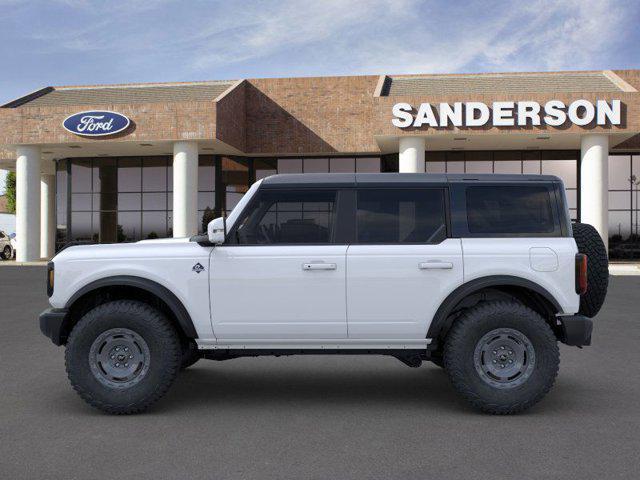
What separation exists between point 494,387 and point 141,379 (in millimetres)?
2987

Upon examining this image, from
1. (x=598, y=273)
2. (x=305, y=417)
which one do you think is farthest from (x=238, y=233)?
(x=598, y=273)

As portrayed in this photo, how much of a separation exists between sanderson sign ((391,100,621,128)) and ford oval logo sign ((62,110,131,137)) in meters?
12.8

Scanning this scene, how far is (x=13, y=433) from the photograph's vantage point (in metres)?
5.43

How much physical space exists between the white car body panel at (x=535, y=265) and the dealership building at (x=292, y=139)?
25859mm

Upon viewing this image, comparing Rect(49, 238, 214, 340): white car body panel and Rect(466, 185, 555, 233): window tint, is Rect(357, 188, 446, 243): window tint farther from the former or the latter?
Rect(49, 238, 214, 340): white car body panel

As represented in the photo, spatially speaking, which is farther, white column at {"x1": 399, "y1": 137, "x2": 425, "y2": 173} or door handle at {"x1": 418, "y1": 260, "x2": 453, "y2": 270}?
white column at {"x1": 399, "y1": 137, "x2": 425, "y2": 173}

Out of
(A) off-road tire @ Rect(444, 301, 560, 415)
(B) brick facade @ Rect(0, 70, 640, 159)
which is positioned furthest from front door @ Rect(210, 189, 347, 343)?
(B) brick facade @ Rect(0, 70, 640, 159)

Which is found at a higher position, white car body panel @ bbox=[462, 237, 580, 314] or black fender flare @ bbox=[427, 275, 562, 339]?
white car body panel @ bbox=[462, 237, 580, 314]

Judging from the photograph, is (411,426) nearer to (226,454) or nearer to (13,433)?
(226,454)

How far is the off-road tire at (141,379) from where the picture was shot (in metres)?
5.95

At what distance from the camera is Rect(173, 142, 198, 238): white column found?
33250 millimetres

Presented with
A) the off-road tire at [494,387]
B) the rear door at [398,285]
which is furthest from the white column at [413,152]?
the off-road tire at [494,387]

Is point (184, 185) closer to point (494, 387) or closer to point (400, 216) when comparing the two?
point (400, 216)

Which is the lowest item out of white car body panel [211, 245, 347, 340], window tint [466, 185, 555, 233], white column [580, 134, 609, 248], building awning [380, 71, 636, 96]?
white car body panel [211, 245, 347, 340]
